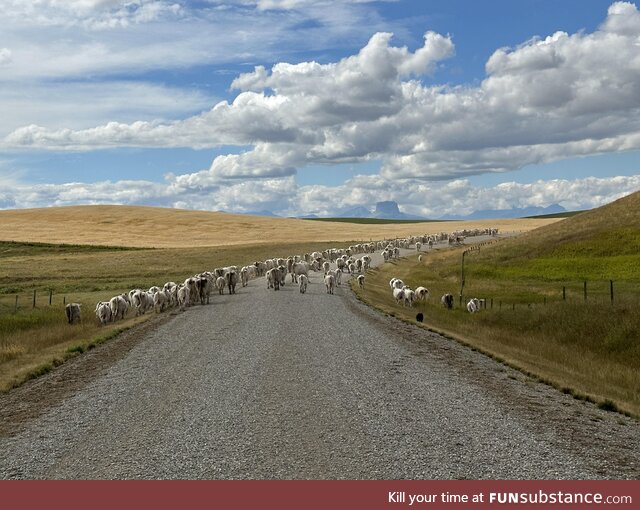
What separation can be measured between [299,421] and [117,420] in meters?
3.40

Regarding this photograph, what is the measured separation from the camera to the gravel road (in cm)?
1004

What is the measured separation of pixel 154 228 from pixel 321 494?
406ft

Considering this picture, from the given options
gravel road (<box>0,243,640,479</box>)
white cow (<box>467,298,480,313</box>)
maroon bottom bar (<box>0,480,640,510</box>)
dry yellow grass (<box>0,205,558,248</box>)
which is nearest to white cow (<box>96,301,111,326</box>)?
gravel road (<box>0,243,640,479</box>)

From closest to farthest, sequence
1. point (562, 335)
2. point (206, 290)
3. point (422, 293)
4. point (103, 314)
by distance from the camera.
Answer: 1. point (562, 335)
2. point (103, 314)
3. point (206, 290)
4. point (422, 293)

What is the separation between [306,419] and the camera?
495 inches

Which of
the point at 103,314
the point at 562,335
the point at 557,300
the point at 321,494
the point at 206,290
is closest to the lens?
the point at 321,494

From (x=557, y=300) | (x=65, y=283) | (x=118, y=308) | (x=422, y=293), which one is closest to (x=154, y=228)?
(x=65, y=283)

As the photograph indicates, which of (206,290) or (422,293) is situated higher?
(206,290)

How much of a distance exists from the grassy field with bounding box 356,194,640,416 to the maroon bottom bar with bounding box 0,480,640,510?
6.00m

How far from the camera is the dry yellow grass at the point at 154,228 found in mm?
108250

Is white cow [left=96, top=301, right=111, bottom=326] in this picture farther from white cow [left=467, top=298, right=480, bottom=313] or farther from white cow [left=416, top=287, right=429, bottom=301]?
white cow [left=467, top=298, right=480, bottom=313]

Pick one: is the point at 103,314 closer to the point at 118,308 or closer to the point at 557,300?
the point at 118,308

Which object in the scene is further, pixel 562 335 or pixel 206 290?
pixel 206 290

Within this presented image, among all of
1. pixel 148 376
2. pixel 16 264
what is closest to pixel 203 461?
pixel 148 376
